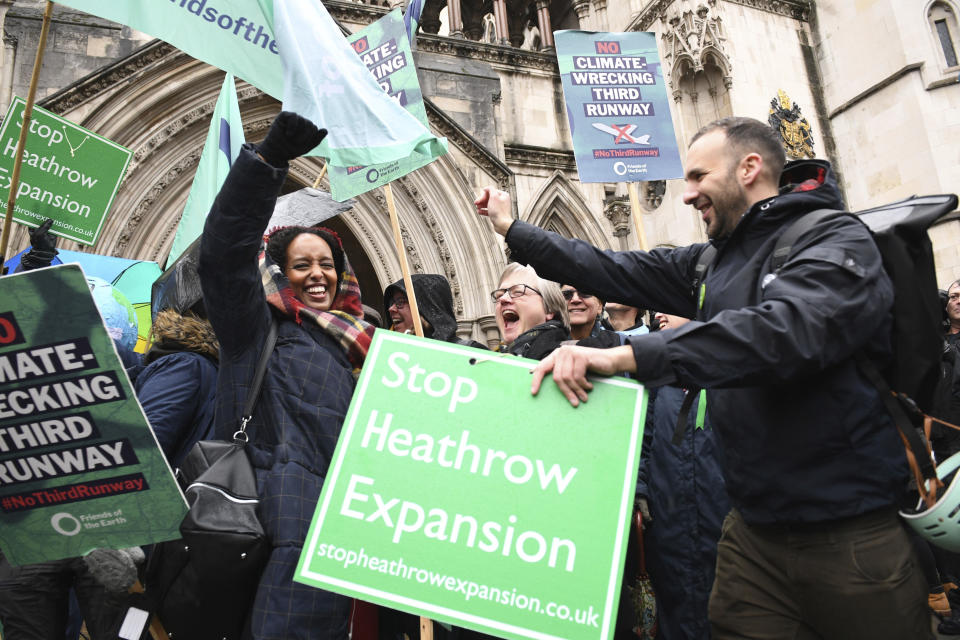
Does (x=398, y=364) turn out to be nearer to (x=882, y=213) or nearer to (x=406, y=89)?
(x=882, y=213)

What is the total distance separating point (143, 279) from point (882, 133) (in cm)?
1018

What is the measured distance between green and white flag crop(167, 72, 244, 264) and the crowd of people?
1.28 m

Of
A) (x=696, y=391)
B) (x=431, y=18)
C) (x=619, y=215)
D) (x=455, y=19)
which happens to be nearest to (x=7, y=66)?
(x=455, y=19)

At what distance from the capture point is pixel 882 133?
32.7 feet

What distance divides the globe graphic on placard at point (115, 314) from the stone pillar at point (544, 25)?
32.8 ft

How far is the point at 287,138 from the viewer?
1.87 m

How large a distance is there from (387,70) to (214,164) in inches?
45.0

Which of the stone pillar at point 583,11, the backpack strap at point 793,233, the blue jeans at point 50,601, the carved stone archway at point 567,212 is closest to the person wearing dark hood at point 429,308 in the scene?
the blue jeans at point 50,601

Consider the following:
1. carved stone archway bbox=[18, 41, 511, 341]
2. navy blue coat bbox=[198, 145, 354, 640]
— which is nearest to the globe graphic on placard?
navy blue coat bbox=[198, 145, 354, 640]

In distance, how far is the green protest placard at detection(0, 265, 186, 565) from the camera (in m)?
1.63

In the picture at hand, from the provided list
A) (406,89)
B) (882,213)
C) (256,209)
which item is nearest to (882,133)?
(406,89)

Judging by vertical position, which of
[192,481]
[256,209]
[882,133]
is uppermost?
[882,133]

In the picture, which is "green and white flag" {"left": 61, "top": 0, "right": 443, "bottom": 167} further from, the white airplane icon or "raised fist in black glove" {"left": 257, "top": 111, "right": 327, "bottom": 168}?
the white airplane icon

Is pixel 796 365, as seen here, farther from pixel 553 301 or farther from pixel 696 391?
pixel 553 301
